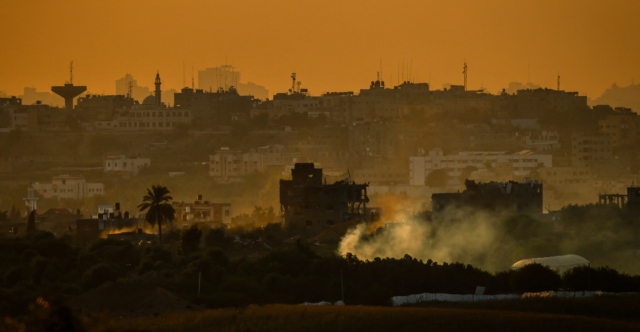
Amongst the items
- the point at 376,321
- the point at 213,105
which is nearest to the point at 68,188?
the point at 213,105

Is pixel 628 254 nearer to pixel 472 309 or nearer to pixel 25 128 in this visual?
pixel 472 309

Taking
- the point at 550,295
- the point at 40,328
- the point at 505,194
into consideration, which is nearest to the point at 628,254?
the point at 550,295

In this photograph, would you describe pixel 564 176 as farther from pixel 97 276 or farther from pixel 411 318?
pixel 411 318

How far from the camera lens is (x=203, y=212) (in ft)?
264

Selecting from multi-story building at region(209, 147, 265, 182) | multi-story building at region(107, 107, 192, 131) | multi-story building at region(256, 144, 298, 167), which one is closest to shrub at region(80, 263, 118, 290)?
multi-story building at region(209, 147, 265, 182)

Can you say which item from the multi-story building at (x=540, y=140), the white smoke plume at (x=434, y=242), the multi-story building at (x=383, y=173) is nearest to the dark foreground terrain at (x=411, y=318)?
the white smoke plume at (x=434, y=242)

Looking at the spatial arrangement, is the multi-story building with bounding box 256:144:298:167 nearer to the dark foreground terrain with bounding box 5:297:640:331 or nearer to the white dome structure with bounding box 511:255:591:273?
the white dome structure with bounding box 511:255:591:273

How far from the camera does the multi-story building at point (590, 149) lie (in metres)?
120

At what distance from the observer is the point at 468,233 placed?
56.4 metres

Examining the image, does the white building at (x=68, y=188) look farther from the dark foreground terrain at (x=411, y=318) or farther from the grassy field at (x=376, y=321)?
the grassy field at (x=376, y=321)

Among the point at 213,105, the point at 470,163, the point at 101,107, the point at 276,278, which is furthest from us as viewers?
the point at 101,107

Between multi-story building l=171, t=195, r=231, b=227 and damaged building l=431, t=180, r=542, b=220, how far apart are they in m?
11.0

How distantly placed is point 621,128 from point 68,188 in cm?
3873

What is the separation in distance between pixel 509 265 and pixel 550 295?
10.5m
